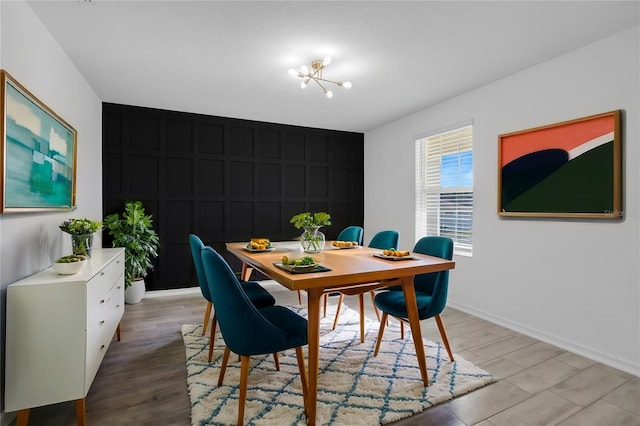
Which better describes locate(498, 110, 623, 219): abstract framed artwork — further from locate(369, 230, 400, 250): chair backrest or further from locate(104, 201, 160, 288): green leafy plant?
locate(104, 201, 160, 288): green leafy plant


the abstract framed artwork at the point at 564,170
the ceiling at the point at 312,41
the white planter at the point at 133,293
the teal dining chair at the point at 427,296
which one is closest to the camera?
the ceiling at the point at 312,41

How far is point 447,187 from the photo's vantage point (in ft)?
13.3

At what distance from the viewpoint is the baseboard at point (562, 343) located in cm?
236

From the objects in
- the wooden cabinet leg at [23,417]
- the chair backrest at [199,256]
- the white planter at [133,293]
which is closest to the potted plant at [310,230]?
the chair backrest at [199,256]

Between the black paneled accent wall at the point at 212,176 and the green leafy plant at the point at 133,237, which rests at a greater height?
the black paneled accent wall at the point at 212,176

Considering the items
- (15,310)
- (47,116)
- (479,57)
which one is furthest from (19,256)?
(479,57)

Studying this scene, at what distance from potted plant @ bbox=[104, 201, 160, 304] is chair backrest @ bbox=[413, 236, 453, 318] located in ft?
10.4

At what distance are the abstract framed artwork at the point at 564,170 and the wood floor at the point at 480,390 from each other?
1177 millimetres

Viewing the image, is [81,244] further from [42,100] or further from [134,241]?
[134,241]

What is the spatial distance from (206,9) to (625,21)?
2.91m

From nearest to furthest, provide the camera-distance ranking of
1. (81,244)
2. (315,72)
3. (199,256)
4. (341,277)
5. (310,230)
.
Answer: (341,277) → (81,244) → (199,256) → (310,230) → (315,72)

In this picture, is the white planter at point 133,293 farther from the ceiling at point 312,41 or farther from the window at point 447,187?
the window at point 447,187

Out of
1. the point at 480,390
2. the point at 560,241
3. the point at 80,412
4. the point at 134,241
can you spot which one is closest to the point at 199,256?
the point at 80,412

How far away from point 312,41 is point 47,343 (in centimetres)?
255
